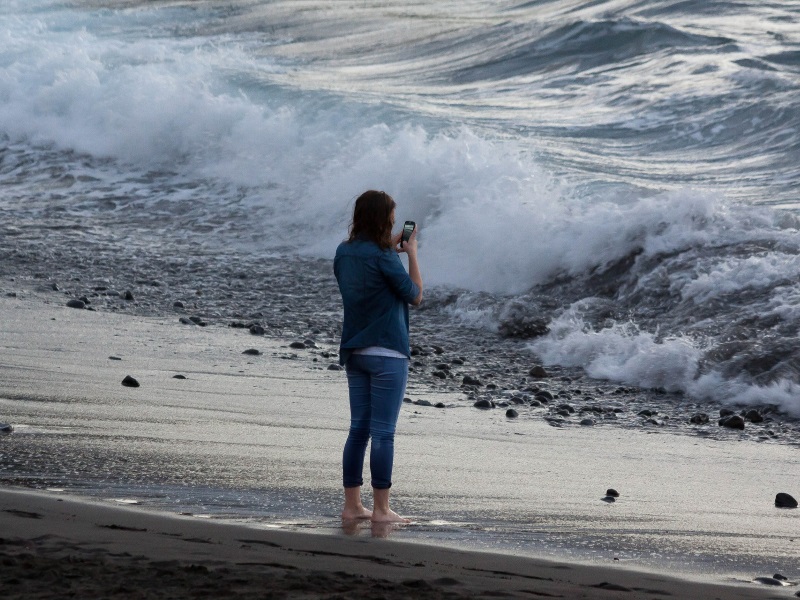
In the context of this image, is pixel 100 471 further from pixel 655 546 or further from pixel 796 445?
pixel 796 445

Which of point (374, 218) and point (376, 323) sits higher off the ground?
point (374, 218)

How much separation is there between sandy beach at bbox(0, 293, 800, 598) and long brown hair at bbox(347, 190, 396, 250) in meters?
1.18

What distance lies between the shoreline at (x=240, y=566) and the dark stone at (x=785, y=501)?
1514 mm

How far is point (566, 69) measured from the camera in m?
25.0

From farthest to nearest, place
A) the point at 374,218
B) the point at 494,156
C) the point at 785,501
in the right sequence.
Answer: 1. the point at 494,156
2. the point at 785,501
3. the point at 374,218

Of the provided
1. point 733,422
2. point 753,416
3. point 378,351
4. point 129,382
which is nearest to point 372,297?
point 378,351

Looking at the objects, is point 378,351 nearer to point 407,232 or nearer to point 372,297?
point 372,297

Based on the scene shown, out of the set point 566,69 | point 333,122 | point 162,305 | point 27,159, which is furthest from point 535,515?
point 566,69

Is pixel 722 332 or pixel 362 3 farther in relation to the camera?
pixel 362 3

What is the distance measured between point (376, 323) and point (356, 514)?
31.9 inches

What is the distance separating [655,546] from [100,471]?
245 centimetres

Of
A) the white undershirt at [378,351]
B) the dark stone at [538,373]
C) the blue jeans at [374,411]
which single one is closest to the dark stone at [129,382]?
the blue jeans at [374,411]

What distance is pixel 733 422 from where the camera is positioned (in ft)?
25.8

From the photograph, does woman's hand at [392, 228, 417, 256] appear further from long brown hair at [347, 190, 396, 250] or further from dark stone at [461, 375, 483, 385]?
dark stone at [461, 375, 483, 385]
